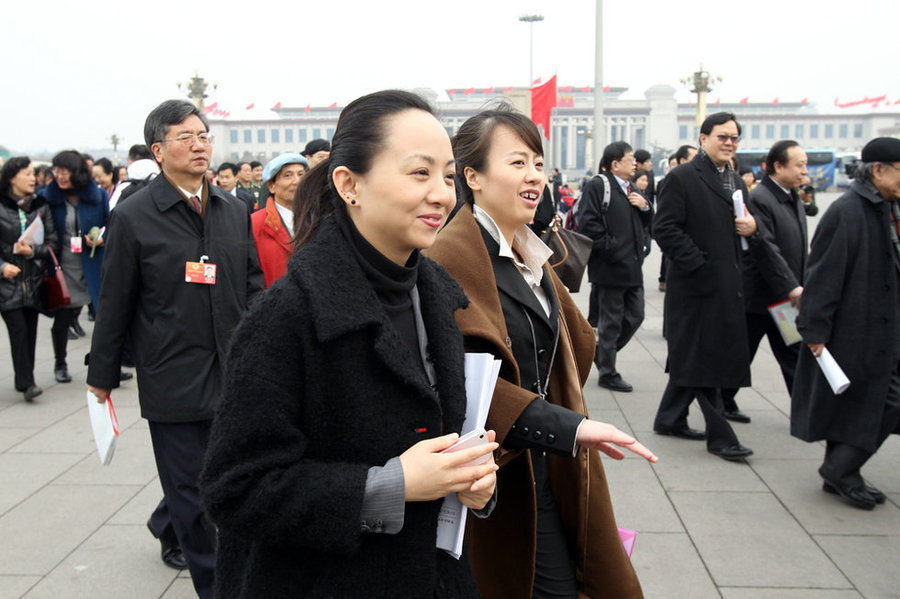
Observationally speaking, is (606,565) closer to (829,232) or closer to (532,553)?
(532,553)

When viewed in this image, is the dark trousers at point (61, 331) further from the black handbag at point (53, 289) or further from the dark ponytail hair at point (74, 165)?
the dark ponytail hair at point (74, 165)

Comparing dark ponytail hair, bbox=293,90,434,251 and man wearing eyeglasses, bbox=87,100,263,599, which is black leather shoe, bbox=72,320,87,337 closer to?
man wearing eyeglasses, bbox=87,100,263,599

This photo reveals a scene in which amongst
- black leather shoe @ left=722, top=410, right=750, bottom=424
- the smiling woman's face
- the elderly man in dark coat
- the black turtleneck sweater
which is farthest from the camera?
black leather shoe @ left=722, top=410, right=750, bottom=424

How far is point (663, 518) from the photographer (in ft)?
13.3

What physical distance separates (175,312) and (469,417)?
181 centimetres

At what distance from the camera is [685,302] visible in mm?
5035

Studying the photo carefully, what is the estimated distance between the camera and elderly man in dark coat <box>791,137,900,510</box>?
4.06 metres

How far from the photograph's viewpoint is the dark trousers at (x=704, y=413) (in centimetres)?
491

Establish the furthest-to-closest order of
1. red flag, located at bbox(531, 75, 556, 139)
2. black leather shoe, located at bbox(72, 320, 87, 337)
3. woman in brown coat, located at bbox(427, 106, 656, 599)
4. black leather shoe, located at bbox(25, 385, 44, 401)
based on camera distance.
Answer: red flag, located at bbox(531, 75, 556, 139) < black leather shoe, located at bbox(72, 320, 87, 337) < black leather shoe, located at bbox(25, 385, 44, 401) < woman in brown coat, located at bbox(427, 106, 656, 599)

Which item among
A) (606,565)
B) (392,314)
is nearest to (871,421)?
(606,565)

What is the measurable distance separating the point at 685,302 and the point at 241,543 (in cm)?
400

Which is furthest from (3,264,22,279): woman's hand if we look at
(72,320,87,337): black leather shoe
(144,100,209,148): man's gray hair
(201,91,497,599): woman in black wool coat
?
(201,91,497,599): woman in black wool coat

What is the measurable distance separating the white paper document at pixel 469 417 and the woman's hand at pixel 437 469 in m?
0.11

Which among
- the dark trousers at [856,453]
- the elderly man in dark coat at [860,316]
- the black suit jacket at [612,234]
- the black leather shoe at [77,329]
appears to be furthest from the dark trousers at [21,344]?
the dark trousers at [856,453]
